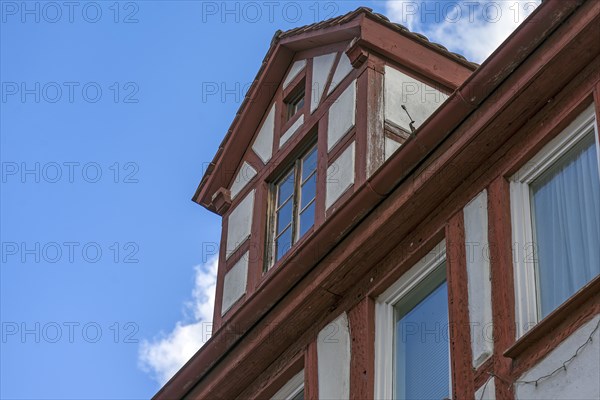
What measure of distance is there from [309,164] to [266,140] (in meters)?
1.24

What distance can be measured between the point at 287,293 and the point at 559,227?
3.14 metres

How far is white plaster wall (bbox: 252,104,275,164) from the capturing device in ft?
52.4

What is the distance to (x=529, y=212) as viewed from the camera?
10.9m

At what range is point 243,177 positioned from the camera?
1622 cm

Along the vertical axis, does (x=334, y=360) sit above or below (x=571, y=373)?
above

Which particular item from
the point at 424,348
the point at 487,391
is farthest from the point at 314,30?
the point at 487,391

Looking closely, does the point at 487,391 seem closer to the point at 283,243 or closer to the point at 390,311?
the point at 390,311

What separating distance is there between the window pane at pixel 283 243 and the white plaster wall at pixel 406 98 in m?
1.52

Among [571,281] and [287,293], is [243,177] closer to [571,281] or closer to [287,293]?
[287,293]

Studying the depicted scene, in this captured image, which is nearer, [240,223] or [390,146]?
[390,146]

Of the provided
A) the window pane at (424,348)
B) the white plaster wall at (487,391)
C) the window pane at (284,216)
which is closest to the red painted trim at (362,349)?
the window pane at (424,348)

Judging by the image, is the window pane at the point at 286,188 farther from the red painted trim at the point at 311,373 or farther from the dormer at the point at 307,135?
the red painted trim at the point at 311,373

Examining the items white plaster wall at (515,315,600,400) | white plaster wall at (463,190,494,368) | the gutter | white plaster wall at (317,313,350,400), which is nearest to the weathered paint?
white plaster wall at (317,313,350,400)

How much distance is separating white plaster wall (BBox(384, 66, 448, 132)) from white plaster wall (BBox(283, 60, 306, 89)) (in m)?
1.74
